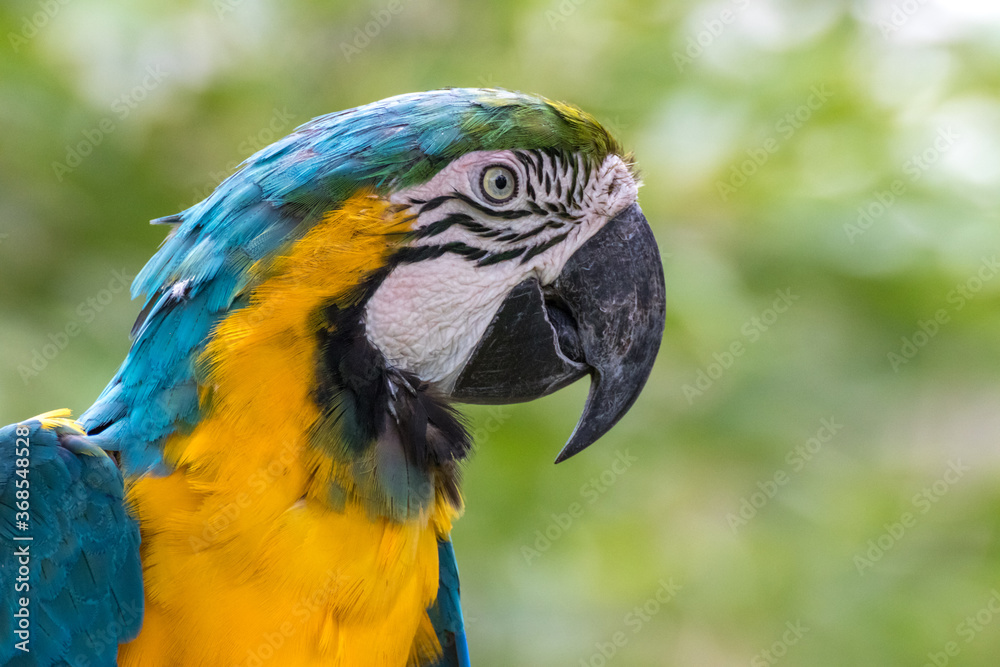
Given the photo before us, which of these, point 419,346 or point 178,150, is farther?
point 178,150

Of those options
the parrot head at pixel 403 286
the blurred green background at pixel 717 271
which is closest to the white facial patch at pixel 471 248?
the parrot head at pixel 403 286

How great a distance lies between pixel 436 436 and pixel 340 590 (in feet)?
1.07

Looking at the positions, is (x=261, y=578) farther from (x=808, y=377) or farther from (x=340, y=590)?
(x=808, y=377)

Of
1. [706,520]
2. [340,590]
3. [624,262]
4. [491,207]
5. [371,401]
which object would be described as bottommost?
[706,520]

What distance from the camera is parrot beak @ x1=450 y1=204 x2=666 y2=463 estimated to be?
1.56 metres

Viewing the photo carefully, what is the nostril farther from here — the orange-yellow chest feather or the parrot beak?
the orange-yellow chest feather

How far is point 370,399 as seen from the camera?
4.73ft

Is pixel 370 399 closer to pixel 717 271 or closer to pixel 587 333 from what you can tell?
pixel 587 333

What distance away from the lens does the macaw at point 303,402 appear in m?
1.34

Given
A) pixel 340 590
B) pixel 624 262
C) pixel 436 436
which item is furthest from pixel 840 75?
pixel 340 590

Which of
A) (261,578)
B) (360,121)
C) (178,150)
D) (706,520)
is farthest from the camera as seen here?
(706,520)

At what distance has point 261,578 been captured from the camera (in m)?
1.35

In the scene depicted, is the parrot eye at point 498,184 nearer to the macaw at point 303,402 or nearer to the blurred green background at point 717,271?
the macaw at point 303,402

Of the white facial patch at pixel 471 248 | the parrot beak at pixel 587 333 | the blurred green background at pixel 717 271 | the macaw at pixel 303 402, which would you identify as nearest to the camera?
the macaw at pixel 303 402
